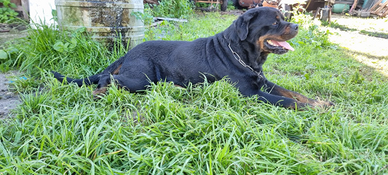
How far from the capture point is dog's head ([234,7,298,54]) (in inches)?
98.7

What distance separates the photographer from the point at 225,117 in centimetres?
182

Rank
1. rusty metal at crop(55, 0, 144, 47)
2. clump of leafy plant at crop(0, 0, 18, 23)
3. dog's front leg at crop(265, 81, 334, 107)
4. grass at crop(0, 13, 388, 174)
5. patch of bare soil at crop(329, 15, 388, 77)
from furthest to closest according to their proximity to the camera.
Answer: clump of leafy plant at crop(0, 0, 18, 23), patch of bare soil at crop(329, 15, 388, 77), rusty metal at crop(55, 0, 144, 47), dog's front leg at crop(265, 81, 334, 107), grass at crop(0, 13, 388, 174)

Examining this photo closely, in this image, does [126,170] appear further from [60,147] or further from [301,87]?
[301,87]

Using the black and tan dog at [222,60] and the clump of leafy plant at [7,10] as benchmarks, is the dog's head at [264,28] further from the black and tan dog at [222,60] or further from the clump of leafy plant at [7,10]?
the clump of leafy plant at [7,10]

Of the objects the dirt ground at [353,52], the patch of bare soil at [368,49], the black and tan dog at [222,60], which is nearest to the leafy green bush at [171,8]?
the dirt ground at [353,52]

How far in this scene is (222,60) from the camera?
2.61 m

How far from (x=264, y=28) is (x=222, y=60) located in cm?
55

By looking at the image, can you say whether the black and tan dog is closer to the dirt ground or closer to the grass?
the grass

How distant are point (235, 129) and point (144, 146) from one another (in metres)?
0.62

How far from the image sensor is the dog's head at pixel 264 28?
251 centimetres

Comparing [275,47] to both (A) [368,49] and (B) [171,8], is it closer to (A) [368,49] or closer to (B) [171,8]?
(A) [368,49]

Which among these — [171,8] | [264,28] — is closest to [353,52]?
[264,28]

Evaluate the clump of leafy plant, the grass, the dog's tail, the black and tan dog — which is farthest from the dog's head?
the clump of leafy plant

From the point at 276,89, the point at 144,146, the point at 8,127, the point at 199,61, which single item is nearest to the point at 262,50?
the point at 276,89
